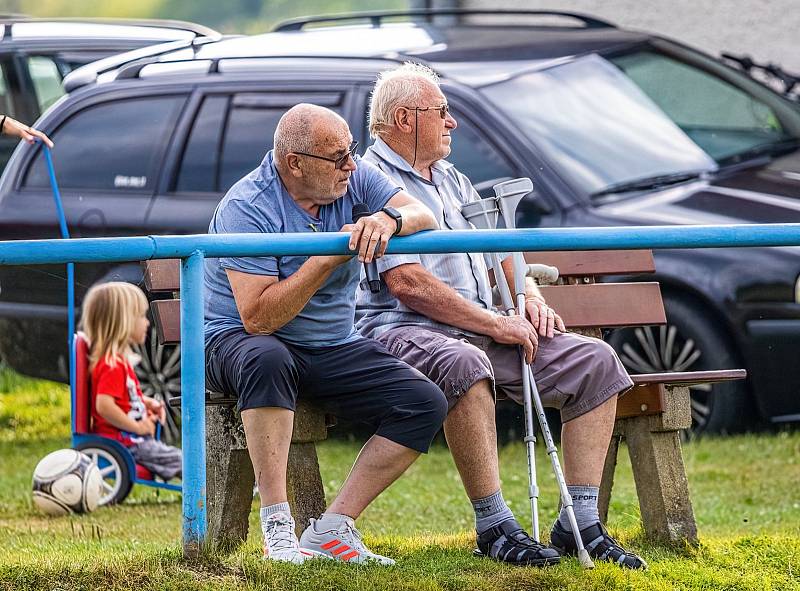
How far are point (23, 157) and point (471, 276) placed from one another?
3802 mm

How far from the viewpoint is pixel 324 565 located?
4273mm

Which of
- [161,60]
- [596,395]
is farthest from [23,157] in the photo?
[596,395]

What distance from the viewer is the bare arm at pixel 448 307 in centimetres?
478

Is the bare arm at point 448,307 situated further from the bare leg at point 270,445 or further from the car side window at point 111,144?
the car side window at point 111,144

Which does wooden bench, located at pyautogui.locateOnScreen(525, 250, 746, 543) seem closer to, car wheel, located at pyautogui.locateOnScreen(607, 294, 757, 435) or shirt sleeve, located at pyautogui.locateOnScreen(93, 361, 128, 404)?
car wheel, located at pyautogui.locateOnScreen(607, 294, 757, 435)

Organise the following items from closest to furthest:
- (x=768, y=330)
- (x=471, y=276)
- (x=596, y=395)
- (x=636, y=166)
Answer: (x=596, y=395)
(x=471, y=276)
(x=768, y=330)
(x=636, y=166)

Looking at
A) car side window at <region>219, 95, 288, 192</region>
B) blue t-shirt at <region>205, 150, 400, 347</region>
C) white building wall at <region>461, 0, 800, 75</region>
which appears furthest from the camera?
white building wall at <region>461, 0, 800, 75</region>

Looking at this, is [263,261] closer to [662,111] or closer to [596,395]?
[596,395]

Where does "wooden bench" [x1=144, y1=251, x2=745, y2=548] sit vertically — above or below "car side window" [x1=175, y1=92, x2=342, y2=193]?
below

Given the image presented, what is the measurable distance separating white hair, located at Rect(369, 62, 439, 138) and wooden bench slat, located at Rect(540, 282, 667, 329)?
2.63ft

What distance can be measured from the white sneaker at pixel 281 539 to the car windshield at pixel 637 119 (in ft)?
10.7

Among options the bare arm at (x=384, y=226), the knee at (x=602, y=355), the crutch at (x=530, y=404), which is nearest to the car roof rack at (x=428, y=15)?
the crutch at (x=530, y=404)

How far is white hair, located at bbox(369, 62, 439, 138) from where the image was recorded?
5.13m

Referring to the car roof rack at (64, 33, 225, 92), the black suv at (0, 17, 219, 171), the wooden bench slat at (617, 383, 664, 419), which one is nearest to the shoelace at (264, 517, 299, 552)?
the wooden bench slat at (617, 383, 664, 419)
